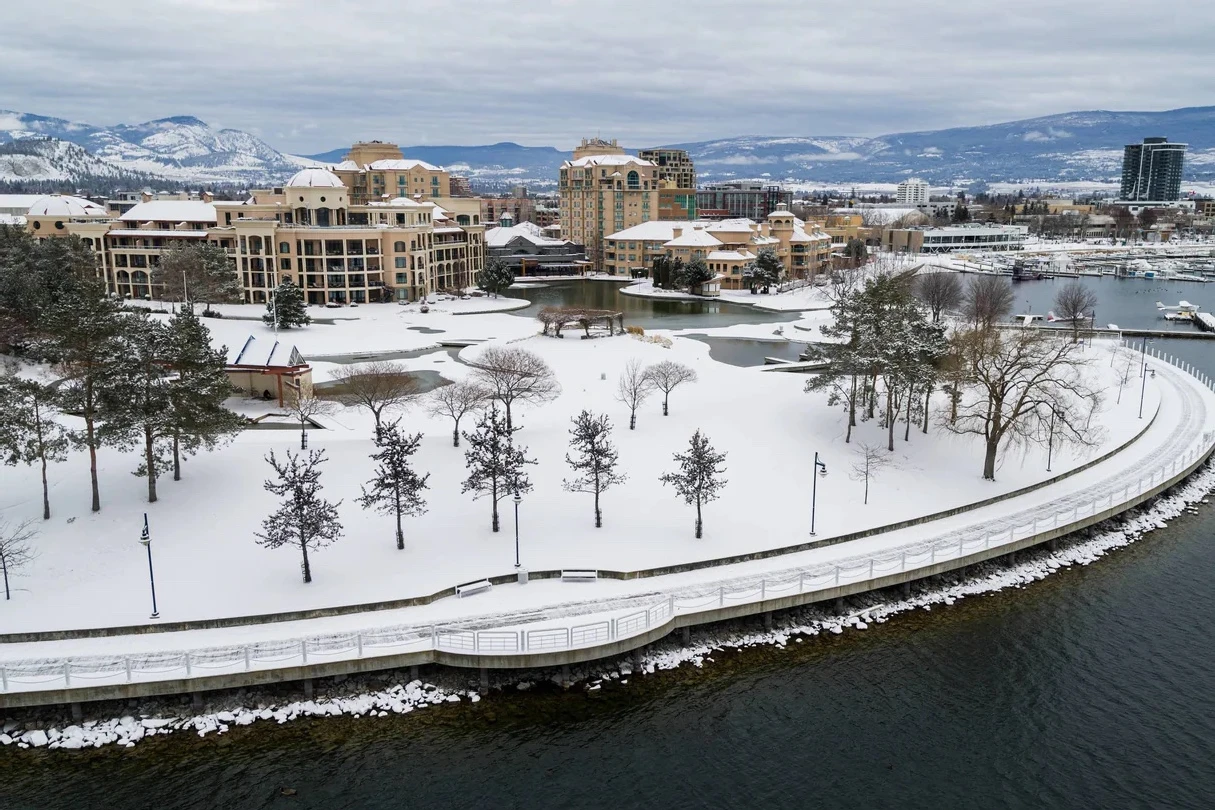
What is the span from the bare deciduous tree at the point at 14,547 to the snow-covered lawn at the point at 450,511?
0.36 m

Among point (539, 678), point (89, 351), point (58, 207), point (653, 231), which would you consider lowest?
point (539, 678)

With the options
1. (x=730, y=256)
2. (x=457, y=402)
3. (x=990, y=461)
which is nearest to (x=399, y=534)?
(x=457, y=402)

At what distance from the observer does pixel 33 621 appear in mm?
19703

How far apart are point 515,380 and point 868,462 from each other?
1252 cm

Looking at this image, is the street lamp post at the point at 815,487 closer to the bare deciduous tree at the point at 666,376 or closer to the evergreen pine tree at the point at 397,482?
the bare deciduous tree at the point at 666,376

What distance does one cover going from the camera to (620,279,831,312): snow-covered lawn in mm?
72438

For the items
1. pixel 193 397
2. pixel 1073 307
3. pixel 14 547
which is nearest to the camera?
pixel 14 547

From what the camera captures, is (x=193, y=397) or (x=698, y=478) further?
(x=193, y=397)

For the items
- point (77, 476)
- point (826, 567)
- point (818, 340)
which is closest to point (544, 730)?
point (826, 567)

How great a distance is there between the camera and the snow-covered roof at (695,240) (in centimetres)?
8831

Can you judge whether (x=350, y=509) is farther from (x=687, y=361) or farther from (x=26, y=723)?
(x=687, y=361)

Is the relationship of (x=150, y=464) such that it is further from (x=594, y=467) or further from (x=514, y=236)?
(x=514, y=236)

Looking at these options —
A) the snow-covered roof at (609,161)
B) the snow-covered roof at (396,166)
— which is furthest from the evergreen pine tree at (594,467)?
the snow-covered roof at (609,161)

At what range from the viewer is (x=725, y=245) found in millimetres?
88688
